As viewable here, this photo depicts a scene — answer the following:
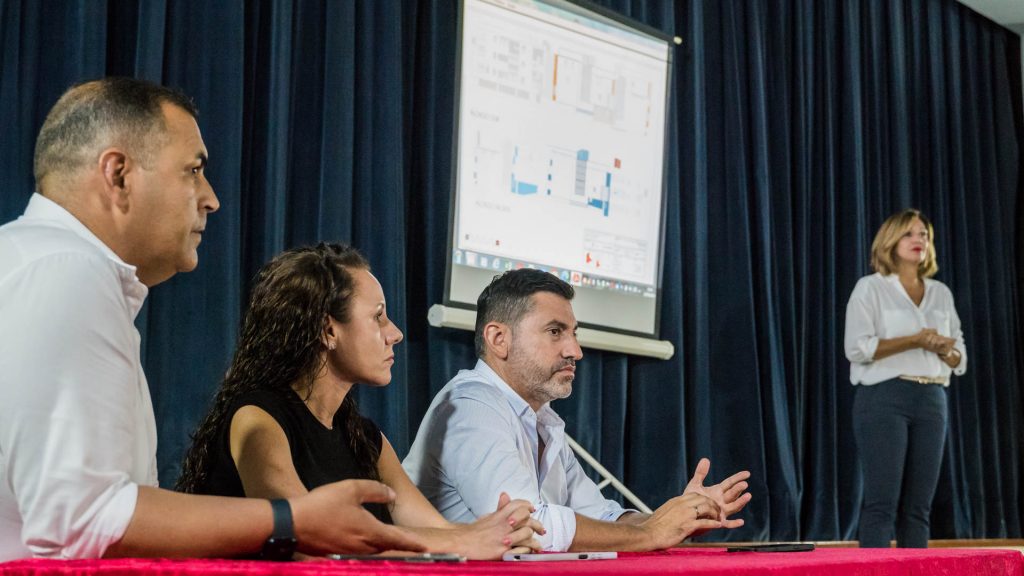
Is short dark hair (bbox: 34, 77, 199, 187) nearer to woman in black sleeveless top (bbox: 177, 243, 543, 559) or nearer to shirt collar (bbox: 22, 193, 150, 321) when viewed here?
shirt collar (bbox: 22, 193, 150, 321)

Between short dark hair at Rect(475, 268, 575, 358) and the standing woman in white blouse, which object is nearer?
short dark hair at Rect(475, 268, 575, 358)

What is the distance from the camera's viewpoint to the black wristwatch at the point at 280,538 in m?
1.04

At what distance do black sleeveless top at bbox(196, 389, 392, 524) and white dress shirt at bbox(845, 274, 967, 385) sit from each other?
107 inches

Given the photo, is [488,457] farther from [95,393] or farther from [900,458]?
[900,458]

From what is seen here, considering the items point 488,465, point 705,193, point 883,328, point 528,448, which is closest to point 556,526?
point 488,465

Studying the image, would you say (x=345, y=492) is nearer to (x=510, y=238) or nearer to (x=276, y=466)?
(x=276, y=466)

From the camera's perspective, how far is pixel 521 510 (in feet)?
4.63

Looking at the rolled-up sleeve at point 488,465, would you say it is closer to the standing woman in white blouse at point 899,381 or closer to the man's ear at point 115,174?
the man's ear at point 115,174

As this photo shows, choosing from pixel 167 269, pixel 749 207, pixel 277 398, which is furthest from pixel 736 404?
pixel 167 269

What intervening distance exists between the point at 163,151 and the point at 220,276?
180 centimetres

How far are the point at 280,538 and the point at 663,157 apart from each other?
3.36 m

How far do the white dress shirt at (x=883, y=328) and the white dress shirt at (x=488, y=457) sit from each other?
2009 millimetres

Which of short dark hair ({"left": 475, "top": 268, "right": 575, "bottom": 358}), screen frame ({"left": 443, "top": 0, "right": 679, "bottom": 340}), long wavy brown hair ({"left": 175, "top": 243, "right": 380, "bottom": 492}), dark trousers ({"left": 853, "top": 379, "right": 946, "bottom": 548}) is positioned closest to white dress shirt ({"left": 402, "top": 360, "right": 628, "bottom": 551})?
short dark hair ({"left": 475, "top": 268, "right": 575, "bottom": 358})

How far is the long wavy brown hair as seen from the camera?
1763 mm
